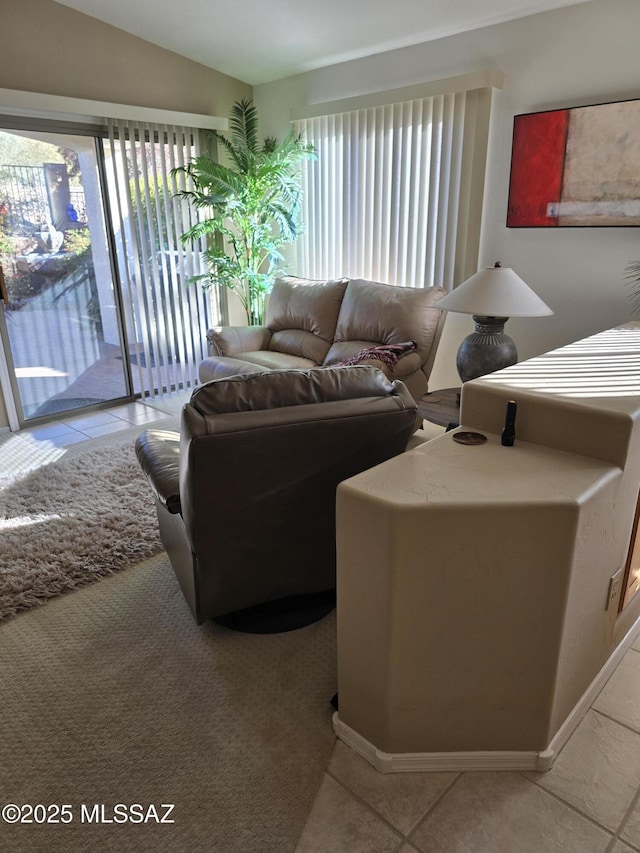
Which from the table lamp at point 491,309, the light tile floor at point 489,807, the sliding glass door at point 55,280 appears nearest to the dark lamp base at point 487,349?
the table lamp at point 491,309

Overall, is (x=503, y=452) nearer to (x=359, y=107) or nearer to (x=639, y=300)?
(x=639, y=300)

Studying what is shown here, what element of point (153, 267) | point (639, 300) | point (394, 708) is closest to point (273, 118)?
point (153, 267)

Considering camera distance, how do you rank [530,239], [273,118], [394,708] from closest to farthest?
Result: 1. [394,708]
2. [530,239]
3. [273,118]

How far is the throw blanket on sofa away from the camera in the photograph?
11.6 ft

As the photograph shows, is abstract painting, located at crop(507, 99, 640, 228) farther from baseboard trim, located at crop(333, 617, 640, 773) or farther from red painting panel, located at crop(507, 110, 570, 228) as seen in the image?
baseboard trim, located at crop(333, 617, 640, 773)

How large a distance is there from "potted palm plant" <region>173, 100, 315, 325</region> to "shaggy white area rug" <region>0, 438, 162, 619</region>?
1.98 meters

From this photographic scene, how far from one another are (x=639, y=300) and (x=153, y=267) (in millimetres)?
3400

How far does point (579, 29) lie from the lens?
3049 millimetres

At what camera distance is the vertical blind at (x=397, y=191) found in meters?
3.71

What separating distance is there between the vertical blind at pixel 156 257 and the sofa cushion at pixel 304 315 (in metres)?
0.80

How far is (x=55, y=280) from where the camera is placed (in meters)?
4.21

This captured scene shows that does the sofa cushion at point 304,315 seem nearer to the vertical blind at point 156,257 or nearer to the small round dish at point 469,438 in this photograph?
the vertical blind at point 156,257

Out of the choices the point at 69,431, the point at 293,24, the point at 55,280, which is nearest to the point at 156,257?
the point at 55,280

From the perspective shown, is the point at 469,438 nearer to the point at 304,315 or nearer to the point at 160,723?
the point at 160,723
